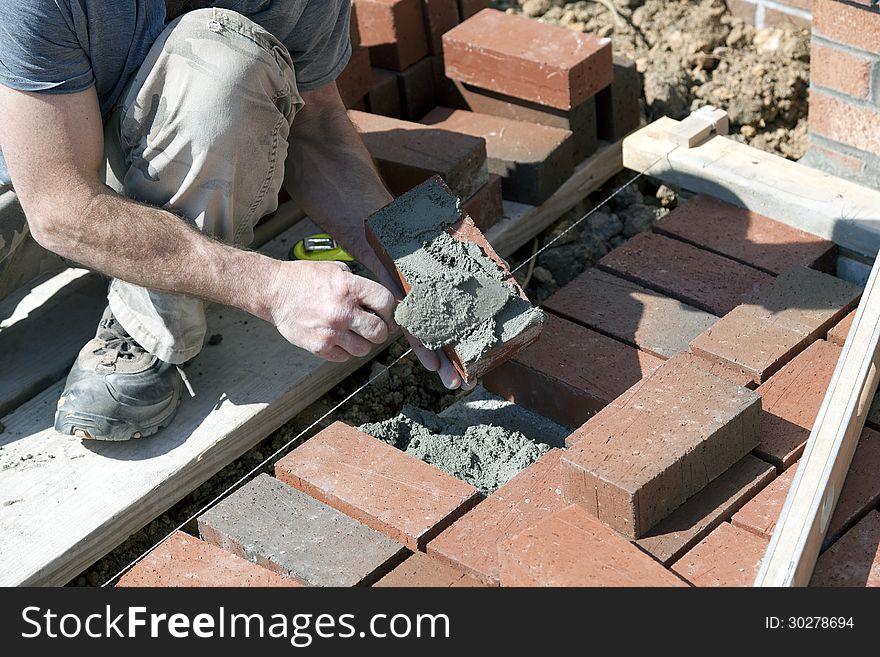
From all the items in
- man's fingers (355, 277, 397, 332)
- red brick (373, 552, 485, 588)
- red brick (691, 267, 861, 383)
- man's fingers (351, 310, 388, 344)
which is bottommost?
red brick (373, 552, 485, 588)

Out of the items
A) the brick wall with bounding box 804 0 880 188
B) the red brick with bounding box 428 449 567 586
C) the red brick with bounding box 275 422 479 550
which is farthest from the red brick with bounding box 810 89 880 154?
the red brick with bounding box 275 422 479 550

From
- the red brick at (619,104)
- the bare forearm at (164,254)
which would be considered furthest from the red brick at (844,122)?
the bare forearm at (164,254)

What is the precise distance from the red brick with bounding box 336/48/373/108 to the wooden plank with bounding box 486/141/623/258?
0.66 meters

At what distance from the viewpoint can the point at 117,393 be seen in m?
3.26

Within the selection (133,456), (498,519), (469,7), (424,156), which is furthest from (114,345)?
(469,7)

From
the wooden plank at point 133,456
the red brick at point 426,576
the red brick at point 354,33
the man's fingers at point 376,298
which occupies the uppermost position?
the red brick at point 354,33

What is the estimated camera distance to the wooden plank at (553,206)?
3988 millimetres

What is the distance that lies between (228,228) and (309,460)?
666 millimetres

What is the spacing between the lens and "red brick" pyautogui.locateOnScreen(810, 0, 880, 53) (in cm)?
362

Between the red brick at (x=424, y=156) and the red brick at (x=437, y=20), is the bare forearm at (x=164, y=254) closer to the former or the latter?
the red brick at (x=424, y=156)

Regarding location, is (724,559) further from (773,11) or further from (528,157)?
(773,11)

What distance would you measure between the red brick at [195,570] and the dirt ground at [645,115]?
0.57m

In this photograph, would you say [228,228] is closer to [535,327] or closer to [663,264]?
[535,327]

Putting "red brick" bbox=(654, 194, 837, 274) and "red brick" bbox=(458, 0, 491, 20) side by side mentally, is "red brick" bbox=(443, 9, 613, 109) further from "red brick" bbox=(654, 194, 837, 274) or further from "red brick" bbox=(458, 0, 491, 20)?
"red brick" bbox=(654, 194, 837, 274)
